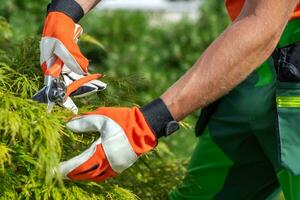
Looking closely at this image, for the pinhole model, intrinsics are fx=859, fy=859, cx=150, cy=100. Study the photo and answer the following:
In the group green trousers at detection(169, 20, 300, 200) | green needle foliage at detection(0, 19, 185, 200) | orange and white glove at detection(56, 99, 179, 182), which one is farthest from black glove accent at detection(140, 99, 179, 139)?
green trousers at detection(169, 20, 300, 200)

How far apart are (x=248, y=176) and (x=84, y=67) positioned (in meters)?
0.87

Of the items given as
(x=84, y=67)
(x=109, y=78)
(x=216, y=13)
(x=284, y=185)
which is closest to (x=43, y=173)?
(x=84, y=67)

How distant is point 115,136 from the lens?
7.13ft

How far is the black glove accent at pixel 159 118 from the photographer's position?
2.24m

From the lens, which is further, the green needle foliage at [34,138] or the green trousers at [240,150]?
the green trousers at [240,150]

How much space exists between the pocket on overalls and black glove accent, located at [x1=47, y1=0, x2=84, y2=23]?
62 cm

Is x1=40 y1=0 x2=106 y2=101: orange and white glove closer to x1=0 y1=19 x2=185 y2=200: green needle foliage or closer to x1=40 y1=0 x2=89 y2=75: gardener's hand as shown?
x1=40 y1=0 x2=89 y2=75: gardener's hand

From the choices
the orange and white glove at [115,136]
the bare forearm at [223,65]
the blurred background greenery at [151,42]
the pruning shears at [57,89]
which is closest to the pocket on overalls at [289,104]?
the bare forearm at [223,65]

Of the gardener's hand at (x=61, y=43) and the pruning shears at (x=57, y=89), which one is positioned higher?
the gardener's hand at (x=61, y=43)

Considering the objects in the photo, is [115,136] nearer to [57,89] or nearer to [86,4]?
[57,89]

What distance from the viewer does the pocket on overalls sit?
2.52 meters

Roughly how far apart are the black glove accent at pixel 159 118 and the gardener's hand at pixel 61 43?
307mm

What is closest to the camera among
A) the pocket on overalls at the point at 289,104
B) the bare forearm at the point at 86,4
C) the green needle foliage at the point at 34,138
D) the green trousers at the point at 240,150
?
the green needle foliage at the point at 34,138

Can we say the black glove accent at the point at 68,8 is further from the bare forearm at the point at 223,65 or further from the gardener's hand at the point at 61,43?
the bare forearm at the point at 223,65
